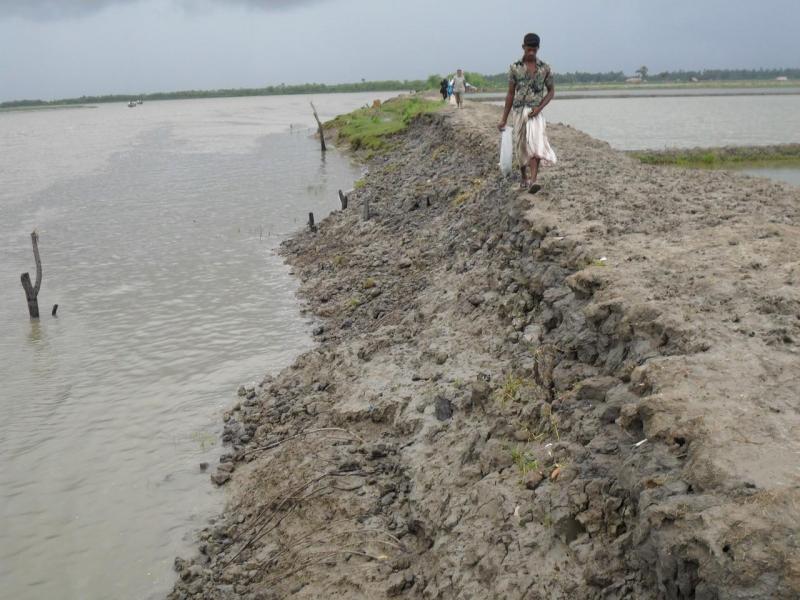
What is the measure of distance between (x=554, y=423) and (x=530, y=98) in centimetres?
504

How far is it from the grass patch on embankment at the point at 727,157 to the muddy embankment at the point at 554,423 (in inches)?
690

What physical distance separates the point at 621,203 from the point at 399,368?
3452mm

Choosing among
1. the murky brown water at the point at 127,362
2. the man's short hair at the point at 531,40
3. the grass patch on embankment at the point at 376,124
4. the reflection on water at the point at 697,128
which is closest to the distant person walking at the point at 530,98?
the man's short hair at the point at 531,40

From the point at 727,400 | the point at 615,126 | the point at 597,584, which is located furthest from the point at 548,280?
the point at 615,126

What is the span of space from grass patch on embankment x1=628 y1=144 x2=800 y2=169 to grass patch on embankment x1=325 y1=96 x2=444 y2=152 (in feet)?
31.0

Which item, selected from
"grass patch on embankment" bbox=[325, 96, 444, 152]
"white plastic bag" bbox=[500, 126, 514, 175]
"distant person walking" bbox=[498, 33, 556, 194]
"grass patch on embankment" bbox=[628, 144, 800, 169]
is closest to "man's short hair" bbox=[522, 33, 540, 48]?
"distant person walking" bbox=[498, 33, 556, 194]

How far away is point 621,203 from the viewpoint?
8961 mm

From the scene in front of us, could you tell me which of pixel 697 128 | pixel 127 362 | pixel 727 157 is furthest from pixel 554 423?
pixel 697 128

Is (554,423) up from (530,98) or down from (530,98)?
down

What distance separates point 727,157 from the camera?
28.3 metres

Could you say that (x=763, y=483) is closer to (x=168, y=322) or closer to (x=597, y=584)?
(x=597, y=584)

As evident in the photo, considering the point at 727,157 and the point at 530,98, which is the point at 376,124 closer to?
the point at 727,157

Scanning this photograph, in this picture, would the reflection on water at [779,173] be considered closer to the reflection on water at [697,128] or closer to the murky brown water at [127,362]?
the reflection on water at [697,128]

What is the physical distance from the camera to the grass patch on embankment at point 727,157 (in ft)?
89.1
